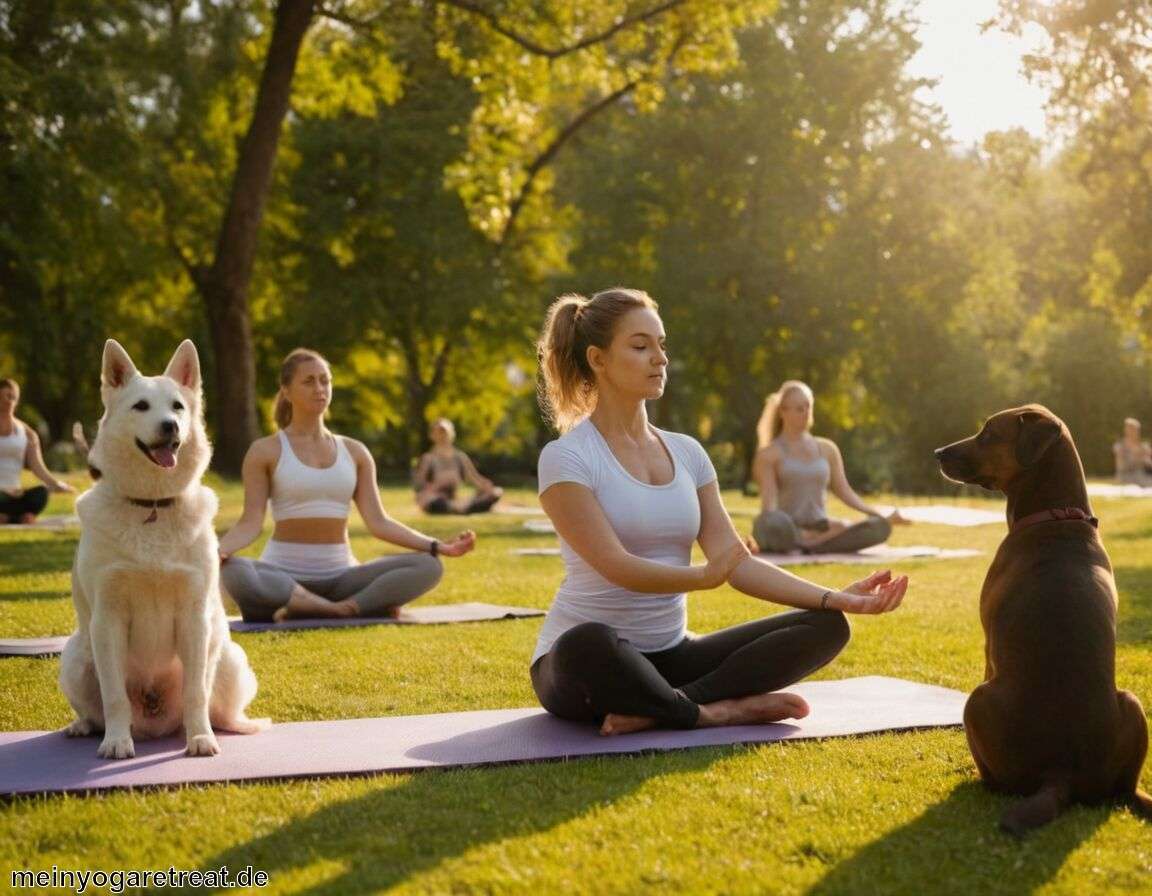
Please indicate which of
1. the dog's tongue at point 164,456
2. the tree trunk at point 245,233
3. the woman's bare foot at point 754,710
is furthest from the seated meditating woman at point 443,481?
the dog's tongue at point 164,456

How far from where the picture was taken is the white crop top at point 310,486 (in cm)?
969

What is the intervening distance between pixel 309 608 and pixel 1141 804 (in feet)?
20.9

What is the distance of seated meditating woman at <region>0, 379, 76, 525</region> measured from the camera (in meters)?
15.8

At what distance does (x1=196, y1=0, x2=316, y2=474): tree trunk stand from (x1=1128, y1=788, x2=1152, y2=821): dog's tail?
58.2 ft

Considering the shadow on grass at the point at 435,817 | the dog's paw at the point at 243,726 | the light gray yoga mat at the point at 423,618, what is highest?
the shadow on grass at the point at 435,817

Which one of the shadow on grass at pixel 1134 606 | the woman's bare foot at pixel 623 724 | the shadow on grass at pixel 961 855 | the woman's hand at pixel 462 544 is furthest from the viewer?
the shadow on grass at pixel 1134 606

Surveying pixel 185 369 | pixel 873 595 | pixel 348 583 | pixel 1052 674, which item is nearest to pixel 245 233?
pixel 348 583

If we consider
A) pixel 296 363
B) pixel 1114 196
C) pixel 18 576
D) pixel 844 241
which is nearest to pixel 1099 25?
pixel 1114 196

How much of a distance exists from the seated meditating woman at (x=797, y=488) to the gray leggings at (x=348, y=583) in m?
5.42

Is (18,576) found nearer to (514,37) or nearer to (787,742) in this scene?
(787,742)

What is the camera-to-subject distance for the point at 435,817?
457 cm

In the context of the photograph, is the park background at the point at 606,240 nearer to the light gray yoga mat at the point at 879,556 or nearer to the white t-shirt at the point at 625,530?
the light gray yoga mat at the point at 879,556

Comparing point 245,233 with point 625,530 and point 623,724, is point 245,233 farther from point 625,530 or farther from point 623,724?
point 623,724

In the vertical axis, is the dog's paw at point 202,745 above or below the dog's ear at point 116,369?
below
